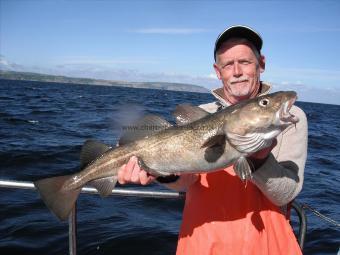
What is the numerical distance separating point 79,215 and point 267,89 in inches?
274

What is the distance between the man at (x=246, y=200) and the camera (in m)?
→ 3.58

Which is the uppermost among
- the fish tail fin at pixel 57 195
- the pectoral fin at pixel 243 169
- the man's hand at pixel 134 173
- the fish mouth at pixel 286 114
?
the fish mouth at pixel 286 114

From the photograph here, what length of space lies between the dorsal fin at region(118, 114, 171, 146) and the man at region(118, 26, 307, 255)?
31cm

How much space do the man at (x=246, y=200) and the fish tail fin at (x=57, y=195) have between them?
2.04 feet

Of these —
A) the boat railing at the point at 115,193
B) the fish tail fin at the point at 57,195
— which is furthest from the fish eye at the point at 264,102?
the fish tail fin at the point at 57,195

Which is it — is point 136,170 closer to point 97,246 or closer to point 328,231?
point 97,246

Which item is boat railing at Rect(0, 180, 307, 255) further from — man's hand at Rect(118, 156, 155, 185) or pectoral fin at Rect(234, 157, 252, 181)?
pectoral fin at Rect(234, 157, 252, 181)

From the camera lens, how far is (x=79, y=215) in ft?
31.8

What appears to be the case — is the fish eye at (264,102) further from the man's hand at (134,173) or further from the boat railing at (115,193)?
the boat railing at (115,193)

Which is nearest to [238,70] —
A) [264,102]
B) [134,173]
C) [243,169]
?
[264,102]

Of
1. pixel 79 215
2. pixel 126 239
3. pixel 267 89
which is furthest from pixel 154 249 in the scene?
pixel 267 89

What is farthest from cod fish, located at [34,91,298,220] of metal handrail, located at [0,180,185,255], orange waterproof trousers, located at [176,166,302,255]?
orange waterproof trousers, located at [176,166,302,255]

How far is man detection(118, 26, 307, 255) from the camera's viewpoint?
11.7 ft

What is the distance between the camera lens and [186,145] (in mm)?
3947
